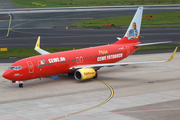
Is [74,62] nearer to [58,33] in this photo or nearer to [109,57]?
[109,57]

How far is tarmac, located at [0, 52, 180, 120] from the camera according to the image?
92.0ft

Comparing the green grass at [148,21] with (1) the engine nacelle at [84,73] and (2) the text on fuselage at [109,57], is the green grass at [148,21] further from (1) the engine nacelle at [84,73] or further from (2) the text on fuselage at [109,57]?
(1) the engine nacelle at [84,73]

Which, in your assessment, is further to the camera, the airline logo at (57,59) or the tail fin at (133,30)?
the tail fin at (133,30)

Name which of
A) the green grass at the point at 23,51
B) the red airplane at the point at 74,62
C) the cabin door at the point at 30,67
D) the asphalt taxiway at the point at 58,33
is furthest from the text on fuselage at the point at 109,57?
the asphalt taxiway at the point at 58,33

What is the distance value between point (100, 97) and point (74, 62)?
10.3m

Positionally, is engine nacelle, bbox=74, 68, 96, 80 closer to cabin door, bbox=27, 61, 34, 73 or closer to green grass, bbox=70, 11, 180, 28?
cabin door, bbox=27, 61, 34, 73

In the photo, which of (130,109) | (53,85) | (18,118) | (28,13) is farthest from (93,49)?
(28,13)

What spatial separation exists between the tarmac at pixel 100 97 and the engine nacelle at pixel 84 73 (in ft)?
3.07

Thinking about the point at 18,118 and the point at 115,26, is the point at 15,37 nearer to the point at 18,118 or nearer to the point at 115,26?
the point at 115,26

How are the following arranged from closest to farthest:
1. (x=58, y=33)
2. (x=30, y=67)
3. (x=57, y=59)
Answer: (x=30, y=67)
(x=57, y=59)
(x=58, y=33)

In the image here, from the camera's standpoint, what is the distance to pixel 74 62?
42531mm

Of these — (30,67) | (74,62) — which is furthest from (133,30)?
(30,67)

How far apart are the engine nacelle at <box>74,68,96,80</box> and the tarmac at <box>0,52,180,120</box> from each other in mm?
Answer: 936

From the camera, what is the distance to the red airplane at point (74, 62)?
37969mm
